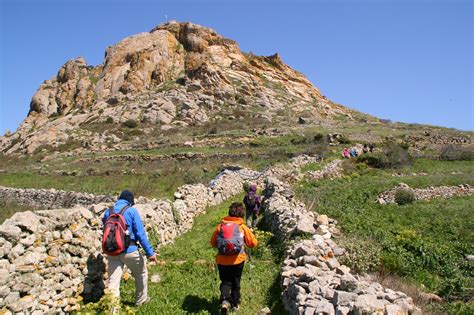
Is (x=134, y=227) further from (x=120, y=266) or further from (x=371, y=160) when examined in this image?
(x=371, y=160)

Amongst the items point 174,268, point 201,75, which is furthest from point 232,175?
point 201,75

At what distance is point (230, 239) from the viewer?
646 cm

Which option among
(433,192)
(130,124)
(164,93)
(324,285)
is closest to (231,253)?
(324,285)

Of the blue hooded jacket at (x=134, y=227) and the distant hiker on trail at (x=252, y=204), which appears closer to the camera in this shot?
the blue hooded jacket at (x=134, y=227)

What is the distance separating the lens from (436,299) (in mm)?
7250

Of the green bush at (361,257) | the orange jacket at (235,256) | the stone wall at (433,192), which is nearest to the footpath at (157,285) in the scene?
the green bush at (361,257)

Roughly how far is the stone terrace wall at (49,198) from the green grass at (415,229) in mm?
12525

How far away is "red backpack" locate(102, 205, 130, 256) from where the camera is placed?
626cm

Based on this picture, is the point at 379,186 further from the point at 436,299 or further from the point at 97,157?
the point at 97,157

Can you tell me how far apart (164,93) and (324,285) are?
67.2 metres

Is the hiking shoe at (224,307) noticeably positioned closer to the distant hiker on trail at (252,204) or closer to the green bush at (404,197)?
the distant hiker on trail at (252,204)

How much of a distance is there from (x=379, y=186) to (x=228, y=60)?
70.3 m

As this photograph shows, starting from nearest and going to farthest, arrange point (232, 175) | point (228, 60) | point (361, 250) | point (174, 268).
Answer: point (361, 250) → point (174, 268) → point (232, 175) → point (228, 60)

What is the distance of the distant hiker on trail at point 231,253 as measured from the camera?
6.45 metres
